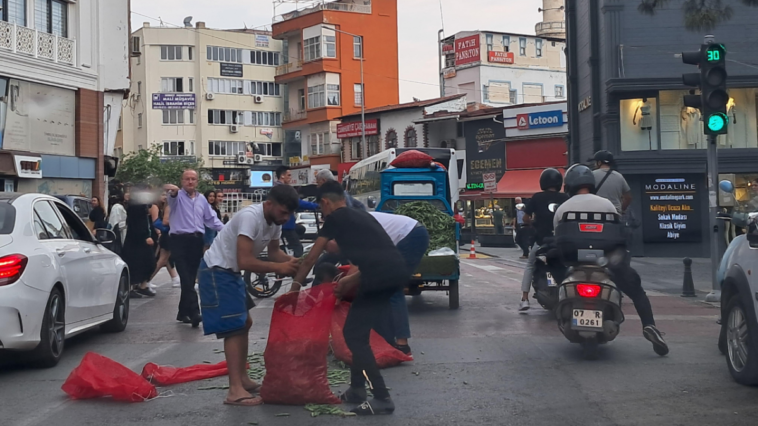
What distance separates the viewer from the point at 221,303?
612 cm

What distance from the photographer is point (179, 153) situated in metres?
67.3

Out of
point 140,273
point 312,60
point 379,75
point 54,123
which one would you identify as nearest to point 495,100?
point 379,75

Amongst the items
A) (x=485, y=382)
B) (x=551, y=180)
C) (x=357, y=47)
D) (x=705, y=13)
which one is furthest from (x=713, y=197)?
(x=357, y=47)

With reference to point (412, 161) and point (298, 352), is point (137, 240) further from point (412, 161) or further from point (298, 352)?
point (298, 352)

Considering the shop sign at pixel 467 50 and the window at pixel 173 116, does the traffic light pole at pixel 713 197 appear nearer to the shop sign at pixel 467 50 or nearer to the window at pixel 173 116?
the shop sign at pixel 467 50

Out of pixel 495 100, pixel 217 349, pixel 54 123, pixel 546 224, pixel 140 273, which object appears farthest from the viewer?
pixel 495 100

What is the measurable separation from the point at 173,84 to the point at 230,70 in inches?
179

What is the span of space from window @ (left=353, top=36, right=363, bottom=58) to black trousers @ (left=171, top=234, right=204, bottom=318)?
55064mm

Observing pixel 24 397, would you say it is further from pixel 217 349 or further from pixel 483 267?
pixel 483 267

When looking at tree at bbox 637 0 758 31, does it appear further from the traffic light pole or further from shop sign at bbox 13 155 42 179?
shop sign at bbox 13 155 42 179

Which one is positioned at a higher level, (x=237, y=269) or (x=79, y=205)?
(x=79, y=205)

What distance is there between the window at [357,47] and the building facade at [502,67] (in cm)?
641

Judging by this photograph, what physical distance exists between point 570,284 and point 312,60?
57086 millimetres

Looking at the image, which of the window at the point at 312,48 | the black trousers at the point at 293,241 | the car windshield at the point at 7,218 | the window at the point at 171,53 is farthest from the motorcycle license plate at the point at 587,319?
the window at the point at 171,53
